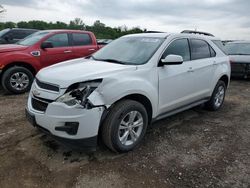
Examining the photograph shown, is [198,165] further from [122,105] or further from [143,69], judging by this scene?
[143,69]

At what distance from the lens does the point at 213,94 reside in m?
5.40

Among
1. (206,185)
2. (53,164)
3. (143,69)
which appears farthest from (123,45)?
(206,185)

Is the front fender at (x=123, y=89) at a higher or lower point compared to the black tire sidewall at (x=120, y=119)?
higher

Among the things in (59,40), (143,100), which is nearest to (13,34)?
(59,40)

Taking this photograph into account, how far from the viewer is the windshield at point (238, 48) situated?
9934mm

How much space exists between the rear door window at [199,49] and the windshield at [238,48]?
562 cm

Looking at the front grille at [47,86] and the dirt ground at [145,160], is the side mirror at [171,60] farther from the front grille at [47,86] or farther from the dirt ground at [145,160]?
the front grille at [47,86]

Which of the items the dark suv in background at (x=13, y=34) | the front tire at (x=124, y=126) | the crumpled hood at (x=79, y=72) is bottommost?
the front tire at (x=124, y=126)

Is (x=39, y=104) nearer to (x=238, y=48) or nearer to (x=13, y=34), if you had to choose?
(x=13, y=34)

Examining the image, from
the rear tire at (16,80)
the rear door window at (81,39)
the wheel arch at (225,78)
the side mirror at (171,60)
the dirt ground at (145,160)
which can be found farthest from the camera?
the rear door window at (81,39)

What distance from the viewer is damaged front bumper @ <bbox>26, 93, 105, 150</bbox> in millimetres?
3002

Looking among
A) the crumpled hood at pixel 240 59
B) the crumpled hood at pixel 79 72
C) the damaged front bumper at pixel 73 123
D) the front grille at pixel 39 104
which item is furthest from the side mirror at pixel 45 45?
the crumpled hood at pixel 240 59

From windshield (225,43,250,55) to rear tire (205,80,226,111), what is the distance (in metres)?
4.99

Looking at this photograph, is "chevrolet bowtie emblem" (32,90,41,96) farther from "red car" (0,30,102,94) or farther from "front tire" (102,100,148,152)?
"red car" (0,30,102,94)
